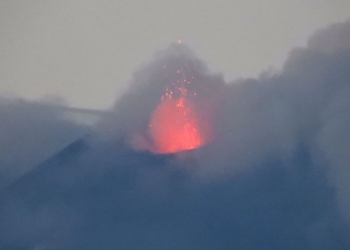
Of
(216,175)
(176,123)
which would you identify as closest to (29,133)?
(176,123)

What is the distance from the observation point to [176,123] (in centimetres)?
728

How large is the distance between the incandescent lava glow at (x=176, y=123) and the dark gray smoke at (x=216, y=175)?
0.52ft

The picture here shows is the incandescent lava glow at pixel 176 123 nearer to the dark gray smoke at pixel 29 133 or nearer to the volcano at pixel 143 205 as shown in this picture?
the volcano at pixel 143 205

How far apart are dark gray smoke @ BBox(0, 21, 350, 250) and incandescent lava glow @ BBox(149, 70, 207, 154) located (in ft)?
0.52

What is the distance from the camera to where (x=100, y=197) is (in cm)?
684

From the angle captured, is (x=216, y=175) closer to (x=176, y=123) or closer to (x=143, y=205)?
(x=176, y=123)

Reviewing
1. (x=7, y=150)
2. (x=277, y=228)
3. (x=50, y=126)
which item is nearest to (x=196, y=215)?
(x=277, y=228)

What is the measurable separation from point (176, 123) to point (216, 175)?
1.17m

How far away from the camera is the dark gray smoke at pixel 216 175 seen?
21.7 ft

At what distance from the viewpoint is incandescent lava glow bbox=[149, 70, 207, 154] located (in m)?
7.12

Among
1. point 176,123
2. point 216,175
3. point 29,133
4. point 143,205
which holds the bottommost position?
point 143,205

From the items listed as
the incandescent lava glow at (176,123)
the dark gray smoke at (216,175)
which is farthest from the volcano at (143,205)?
the incandescent lava glow at (176,123)

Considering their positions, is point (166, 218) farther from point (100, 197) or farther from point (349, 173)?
point (349, 173)

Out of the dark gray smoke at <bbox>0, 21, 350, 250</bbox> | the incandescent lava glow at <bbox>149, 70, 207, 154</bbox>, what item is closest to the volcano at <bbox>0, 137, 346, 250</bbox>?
the dark gray smoke at <bbox>0, 21, 350, 250</bbox>
